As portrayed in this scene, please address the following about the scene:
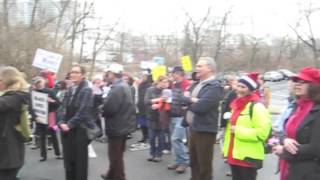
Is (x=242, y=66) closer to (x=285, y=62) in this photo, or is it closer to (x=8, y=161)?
(x=285, y=62)

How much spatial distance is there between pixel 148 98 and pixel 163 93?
1.71ft

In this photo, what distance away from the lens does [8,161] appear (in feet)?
16.6

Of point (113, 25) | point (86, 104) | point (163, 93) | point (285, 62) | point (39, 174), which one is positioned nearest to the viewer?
point (86, 104)

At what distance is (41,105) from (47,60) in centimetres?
165

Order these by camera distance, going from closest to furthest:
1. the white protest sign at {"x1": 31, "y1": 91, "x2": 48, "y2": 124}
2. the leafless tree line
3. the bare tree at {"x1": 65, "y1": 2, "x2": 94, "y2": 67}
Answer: the white protest sign at {"x1": 31, "y1": 91, "x2": 48, "y2": 124} → the leafless tree line → the bare tree at {"x1": 65, "y1": 2, "x2": 94, "y2": 67}

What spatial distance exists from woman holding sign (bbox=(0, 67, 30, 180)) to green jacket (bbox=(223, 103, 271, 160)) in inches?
88.9

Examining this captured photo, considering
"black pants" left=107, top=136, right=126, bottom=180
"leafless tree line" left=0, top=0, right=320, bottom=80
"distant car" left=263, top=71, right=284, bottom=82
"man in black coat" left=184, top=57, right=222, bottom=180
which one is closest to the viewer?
"man in black coat" left=184, top=57, right=222, bottom=180

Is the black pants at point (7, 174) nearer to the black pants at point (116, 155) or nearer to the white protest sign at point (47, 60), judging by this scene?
the black pants at point (116, 155)

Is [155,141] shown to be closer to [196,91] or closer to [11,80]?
[196,91]

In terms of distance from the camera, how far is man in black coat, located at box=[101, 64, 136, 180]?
7.13 m

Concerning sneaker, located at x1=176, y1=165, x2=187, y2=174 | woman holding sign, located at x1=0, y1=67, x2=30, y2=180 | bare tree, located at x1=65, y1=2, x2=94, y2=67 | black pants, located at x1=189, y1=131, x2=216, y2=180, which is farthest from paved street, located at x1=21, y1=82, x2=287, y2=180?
bare tree, located at x1=65, y1=2, x2=94, y2=67

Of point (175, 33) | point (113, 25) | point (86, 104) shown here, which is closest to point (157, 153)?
point (86, 104)

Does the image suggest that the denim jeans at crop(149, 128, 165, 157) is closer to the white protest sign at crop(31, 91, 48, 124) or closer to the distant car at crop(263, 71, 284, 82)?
the white protest sign at crop(31, 91, 48, 124)

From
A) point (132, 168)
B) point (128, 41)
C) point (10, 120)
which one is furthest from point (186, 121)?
point (128, 41)
